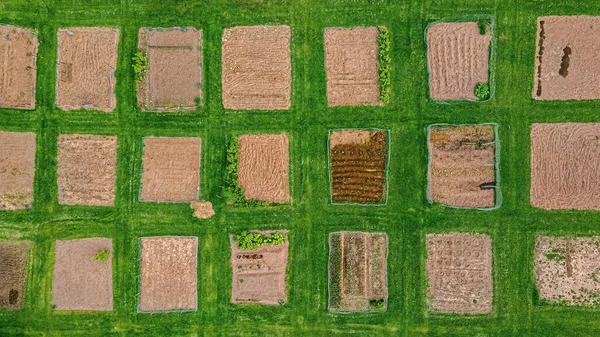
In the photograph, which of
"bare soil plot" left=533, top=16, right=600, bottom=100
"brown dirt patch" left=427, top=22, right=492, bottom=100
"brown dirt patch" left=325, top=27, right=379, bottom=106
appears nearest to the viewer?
"bare soil plot" left=533, top=16, right=600, bottom=100

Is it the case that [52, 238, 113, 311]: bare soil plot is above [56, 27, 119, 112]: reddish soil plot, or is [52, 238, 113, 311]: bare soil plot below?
below

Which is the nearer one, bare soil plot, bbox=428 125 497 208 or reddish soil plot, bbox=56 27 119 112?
bare soil plot, bbox=428 125 497 208

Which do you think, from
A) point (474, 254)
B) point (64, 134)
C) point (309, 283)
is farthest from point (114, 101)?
point (474, 254)

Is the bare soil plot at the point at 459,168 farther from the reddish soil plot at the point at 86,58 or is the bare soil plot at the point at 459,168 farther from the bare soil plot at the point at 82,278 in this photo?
the bare soil plot at the point at 82,278

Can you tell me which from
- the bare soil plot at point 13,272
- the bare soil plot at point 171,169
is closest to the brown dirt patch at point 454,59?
the bare soil plot at point 171,169

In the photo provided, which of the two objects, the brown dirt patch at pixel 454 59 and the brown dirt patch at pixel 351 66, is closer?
the brown dirt patch at pixel 454 59

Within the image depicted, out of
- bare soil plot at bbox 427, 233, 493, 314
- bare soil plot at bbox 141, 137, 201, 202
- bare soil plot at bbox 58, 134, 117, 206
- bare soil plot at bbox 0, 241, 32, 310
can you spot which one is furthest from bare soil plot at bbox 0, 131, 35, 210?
bare soil plot at bbox 427, 233, 493, 314

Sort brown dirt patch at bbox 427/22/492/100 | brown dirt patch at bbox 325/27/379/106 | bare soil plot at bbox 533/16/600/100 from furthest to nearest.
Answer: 1. brown dirt patch at bbox 325/27/379/106
2. brown dirt patch at bbox 427/22/492/100
3. bare soil plot at bbox 533/16/600/100

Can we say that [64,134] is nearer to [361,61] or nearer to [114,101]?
[114,101]

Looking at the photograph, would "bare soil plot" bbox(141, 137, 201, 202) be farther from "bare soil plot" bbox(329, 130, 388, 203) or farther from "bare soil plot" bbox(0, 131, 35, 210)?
"bare soil plot" bbox(329, 130, 388, 203)
